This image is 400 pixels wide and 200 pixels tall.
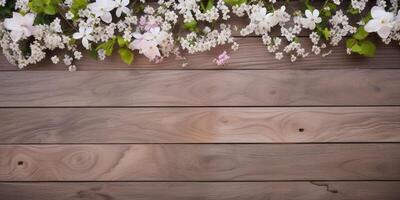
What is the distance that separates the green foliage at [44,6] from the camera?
127cm

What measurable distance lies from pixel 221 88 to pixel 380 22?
0.51m

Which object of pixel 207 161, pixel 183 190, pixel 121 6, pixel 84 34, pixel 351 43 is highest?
pixel 351 43

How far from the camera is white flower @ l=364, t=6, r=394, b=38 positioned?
1277 mm

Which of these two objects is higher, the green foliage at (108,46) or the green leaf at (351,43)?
the green leaf at (351,43)

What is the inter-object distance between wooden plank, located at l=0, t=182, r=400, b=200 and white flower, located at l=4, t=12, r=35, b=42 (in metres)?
0.47

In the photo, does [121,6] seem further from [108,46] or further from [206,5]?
[206,5]

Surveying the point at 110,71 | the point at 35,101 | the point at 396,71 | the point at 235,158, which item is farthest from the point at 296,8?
the point at 35,101

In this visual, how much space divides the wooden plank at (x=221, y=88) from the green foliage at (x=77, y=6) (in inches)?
8.0

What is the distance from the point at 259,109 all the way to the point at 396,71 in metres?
0.45

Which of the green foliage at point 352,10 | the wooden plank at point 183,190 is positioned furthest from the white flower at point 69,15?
the green foliage at point 352,10

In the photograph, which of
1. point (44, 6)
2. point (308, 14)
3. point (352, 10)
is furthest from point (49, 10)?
point (352, 10)

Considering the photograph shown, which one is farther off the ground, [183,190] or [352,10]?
[352,10]

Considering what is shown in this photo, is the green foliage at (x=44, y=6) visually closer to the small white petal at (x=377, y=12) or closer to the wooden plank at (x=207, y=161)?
the wooden plank at (x=207, y=161)

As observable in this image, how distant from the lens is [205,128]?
Result: 135 centimetres
